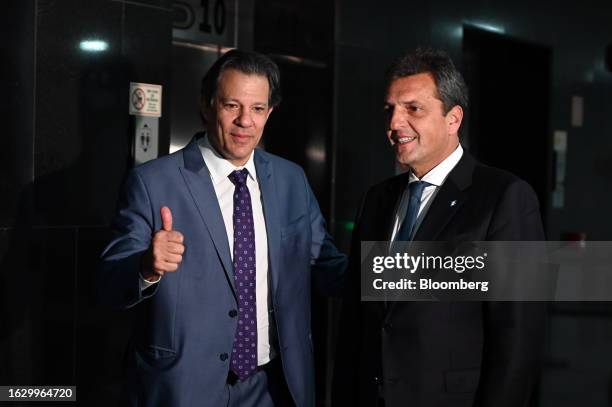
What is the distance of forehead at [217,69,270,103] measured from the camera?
9.01 ft

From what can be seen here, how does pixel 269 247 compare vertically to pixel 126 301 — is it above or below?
above

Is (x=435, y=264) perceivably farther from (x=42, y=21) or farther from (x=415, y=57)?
(x=42, y=21)

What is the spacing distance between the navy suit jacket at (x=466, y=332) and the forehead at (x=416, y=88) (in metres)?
0.24

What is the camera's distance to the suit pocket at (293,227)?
9.39 ft

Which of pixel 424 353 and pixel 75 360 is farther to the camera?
pixel 75 360

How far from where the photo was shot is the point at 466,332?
233 cm

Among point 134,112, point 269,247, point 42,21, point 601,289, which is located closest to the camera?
point 269,247

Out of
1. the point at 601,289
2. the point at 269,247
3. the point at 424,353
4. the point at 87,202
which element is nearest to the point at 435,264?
the point at 424,353

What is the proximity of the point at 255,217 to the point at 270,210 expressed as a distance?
0.06 meters

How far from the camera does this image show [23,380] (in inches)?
147

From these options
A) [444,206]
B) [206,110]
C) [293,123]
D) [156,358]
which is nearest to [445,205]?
[444,206]

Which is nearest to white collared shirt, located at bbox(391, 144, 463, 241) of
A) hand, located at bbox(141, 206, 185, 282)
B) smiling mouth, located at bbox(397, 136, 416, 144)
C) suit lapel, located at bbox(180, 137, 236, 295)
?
smiling mouth, located at bbox(397, 136, 416, 144)

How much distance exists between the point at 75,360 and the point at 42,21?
158 cm

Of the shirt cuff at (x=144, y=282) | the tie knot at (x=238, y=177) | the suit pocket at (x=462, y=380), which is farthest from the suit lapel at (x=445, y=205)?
the shirt cuff at (x=144, y=282)
